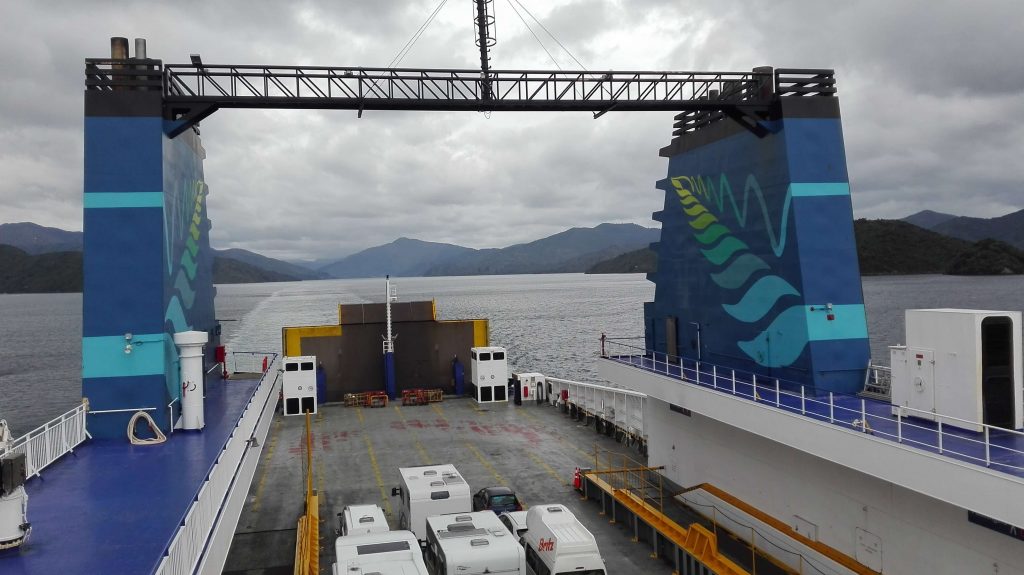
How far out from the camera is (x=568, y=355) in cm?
8481

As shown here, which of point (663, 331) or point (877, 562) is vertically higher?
point (663, 331)

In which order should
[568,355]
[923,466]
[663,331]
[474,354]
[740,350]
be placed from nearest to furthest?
[923,466] < [740,350] < [663,331] < [474,354] < [568,355]

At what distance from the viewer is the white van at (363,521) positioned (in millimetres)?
17656

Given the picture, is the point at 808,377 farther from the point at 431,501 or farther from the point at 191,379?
the point at 191,379

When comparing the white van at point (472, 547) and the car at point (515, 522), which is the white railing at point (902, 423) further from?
the white van at point (472, 547)

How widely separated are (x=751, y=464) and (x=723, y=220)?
792cm

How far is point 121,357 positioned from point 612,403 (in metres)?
21.9

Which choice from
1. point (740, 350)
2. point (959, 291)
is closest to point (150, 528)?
point (740, 350)

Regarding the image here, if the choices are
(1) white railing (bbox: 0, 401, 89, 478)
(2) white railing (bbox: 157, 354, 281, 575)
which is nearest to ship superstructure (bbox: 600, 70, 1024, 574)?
(2) white railing (bbox: 157, 354, 281, 575)

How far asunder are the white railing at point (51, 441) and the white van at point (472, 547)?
837 centimetres

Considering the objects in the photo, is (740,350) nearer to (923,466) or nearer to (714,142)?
(714,142)

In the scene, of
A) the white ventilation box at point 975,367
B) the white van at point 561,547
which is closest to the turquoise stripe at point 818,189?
the white ventilation box at point 975,367

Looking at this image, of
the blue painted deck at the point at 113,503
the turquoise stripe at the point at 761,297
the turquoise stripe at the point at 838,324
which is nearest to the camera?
the blue painted deck at the point at 113,503

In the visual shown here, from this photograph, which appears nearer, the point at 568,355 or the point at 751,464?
the point at 751,464
